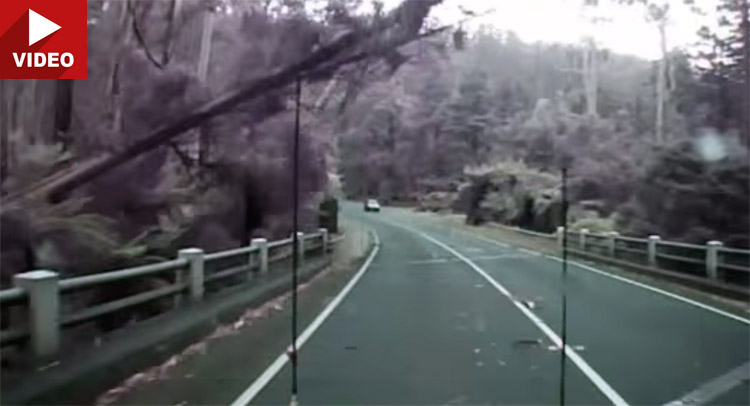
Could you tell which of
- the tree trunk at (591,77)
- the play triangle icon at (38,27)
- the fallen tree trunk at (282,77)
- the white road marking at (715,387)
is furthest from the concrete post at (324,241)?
the tree trunk at (591,77)

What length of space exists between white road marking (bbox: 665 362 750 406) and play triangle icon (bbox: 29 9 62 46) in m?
8.55

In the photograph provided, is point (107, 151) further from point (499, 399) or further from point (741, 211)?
point (741, 211)

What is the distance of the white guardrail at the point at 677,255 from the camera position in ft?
71.9

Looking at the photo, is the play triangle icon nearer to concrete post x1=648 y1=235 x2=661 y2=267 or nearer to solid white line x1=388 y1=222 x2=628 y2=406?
solid white line x1=388 y1=222 x2=628 y2=406

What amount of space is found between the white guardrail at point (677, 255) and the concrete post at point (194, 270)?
11316 mm

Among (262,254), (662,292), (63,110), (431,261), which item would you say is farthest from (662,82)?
(63,110)

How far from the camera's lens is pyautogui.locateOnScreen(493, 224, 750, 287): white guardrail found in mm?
21922

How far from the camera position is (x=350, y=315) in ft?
53.5

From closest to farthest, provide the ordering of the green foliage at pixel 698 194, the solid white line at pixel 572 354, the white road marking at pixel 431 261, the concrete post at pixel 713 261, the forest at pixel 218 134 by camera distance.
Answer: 1. the solid white line at pixel 572 354
2. the forest at pixel 218 134
3. the concrete post at pixel 713 261
4. the green foliage at pixel 698 194
5. the white road marking at pixel 431 261

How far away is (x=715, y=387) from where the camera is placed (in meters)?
9.79

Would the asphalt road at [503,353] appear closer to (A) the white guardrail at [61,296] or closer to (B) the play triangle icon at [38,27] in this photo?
(A) the white guardrail at [61,296]

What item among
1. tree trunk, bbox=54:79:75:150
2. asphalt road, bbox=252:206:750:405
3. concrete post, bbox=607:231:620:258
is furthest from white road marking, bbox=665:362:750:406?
concrete post, bbox=607:231:620:258

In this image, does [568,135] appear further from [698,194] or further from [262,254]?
[262,254]

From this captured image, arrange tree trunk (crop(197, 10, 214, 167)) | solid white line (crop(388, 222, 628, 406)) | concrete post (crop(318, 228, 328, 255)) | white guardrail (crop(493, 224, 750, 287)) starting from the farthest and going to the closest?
concrete post (crop(318, 228, 328, 255))
white guardrail (crop(493, 224, 750, 287))
tree trunk (crop(197, 10, 214, 167))
solid white line (crop(388, 222, 628, 406))
